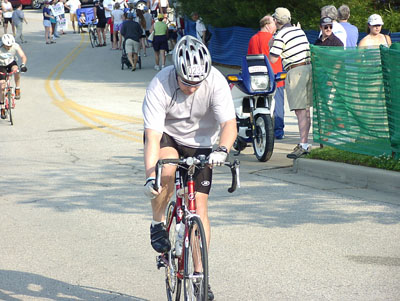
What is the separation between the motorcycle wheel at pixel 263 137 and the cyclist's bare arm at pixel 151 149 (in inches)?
253

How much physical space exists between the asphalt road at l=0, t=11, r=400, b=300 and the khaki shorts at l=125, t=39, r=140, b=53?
41.5 feet

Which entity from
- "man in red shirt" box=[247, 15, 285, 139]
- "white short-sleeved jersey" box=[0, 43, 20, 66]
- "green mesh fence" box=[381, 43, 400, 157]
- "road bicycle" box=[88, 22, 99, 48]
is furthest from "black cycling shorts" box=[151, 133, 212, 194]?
"road bicycle" box=[88, 22, 99, 48]

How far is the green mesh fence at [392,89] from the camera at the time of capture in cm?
973

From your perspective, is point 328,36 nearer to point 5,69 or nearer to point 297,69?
point 297,69

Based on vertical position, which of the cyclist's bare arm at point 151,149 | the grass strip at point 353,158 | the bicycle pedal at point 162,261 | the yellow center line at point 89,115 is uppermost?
the cyclist's bare arm at point 151,149

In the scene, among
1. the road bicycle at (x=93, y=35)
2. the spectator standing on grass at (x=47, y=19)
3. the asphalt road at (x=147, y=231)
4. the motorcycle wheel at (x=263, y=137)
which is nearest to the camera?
the asphalt road at (x=147, y=231)

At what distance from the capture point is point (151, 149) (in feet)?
16.6

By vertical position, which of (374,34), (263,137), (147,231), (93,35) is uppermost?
(374,34)

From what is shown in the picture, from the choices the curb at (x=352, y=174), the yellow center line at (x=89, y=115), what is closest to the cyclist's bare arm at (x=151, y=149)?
the curb at (x=352, y=174)

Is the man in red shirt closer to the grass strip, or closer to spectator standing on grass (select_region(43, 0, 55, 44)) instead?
the grass strip

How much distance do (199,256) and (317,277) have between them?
1.69 m

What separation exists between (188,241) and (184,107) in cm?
96

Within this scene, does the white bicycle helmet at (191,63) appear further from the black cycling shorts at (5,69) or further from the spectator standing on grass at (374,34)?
the black cycling shorts at (5,69)

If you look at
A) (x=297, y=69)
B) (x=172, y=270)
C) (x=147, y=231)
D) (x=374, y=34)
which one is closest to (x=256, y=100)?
(x=297, y=69)
